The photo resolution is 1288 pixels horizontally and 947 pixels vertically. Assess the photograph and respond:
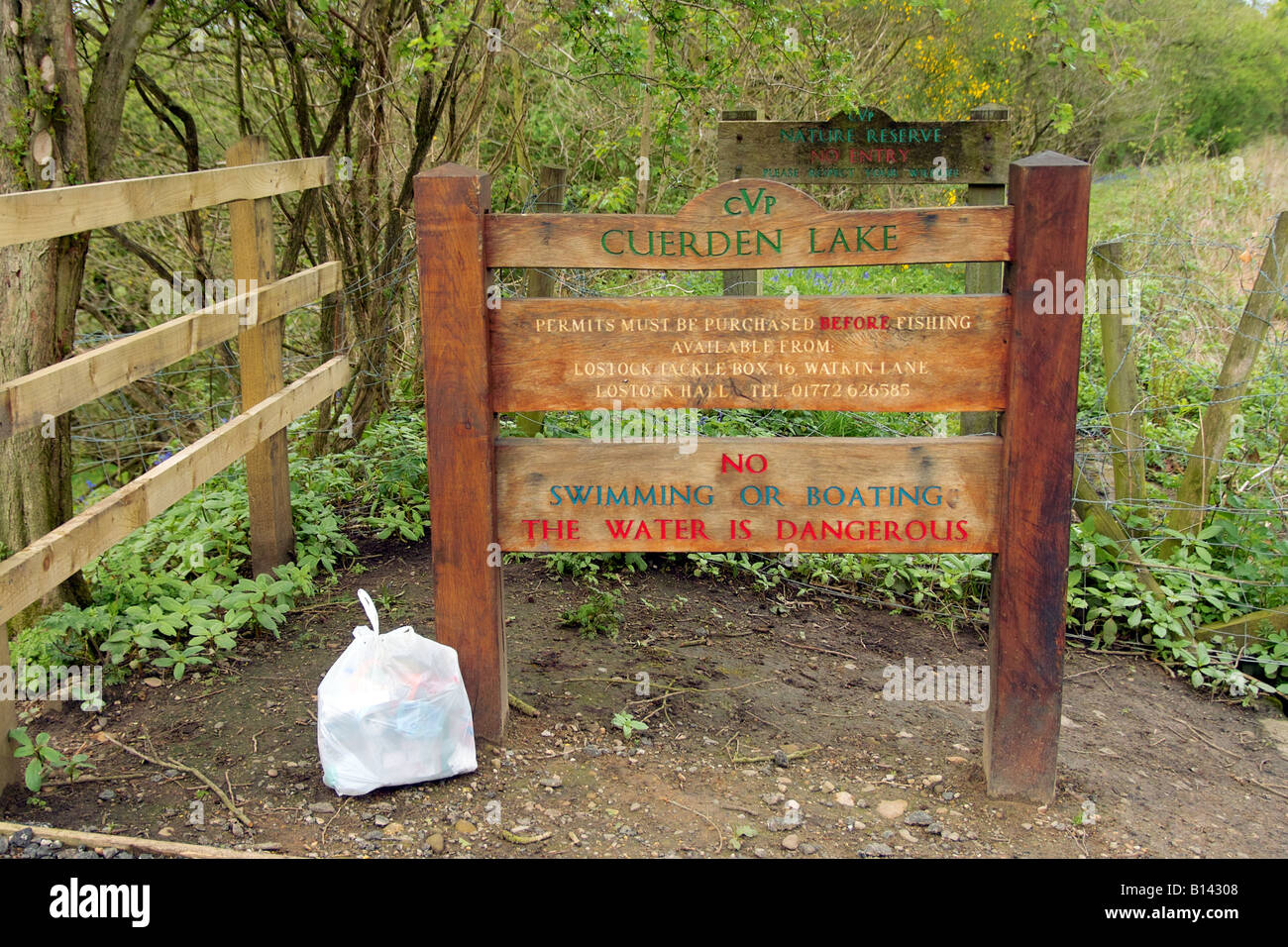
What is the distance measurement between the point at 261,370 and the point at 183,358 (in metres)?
0.72

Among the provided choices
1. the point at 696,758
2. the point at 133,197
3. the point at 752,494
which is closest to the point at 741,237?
the point at 752,494

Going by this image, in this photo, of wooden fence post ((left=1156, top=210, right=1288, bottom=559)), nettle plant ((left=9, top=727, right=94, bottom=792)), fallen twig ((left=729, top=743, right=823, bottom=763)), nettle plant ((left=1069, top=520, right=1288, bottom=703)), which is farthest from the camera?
wooden fence post ((left=1156, top=210, right=1288, bottom=559))

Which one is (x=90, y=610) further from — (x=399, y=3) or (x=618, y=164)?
(x=618, y=164)

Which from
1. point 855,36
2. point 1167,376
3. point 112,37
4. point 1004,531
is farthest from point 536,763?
point 855,36

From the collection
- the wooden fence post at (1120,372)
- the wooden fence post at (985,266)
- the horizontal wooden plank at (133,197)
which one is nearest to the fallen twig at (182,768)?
the horizontal wooden plank at (133,197)

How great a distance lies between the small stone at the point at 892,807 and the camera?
10.3 ft

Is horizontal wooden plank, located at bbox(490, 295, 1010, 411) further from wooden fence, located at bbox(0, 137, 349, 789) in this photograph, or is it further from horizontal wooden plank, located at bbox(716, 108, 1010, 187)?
horizontal wooden plank, located at bbox(716, 108, 1010, 187)

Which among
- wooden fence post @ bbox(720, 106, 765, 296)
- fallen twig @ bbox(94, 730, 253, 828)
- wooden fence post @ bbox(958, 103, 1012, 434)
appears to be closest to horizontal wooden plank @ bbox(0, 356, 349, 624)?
fallen twig @ bbox(94, 730, 253, 828)

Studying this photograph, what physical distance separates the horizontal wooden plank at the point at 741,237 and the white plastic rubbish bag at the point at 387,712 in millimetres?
1146

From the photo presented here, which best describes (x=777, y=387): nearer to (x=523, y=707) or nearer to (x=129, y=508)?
(x=523, y=707)

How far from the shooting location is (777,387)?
312 cm

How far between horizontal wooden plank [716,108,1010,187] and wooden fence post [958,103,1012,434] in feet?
0.22

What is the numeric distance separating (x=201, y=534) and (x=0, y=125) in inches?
69.9

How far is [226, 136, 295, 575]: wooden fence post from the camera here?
4473 millimetres
